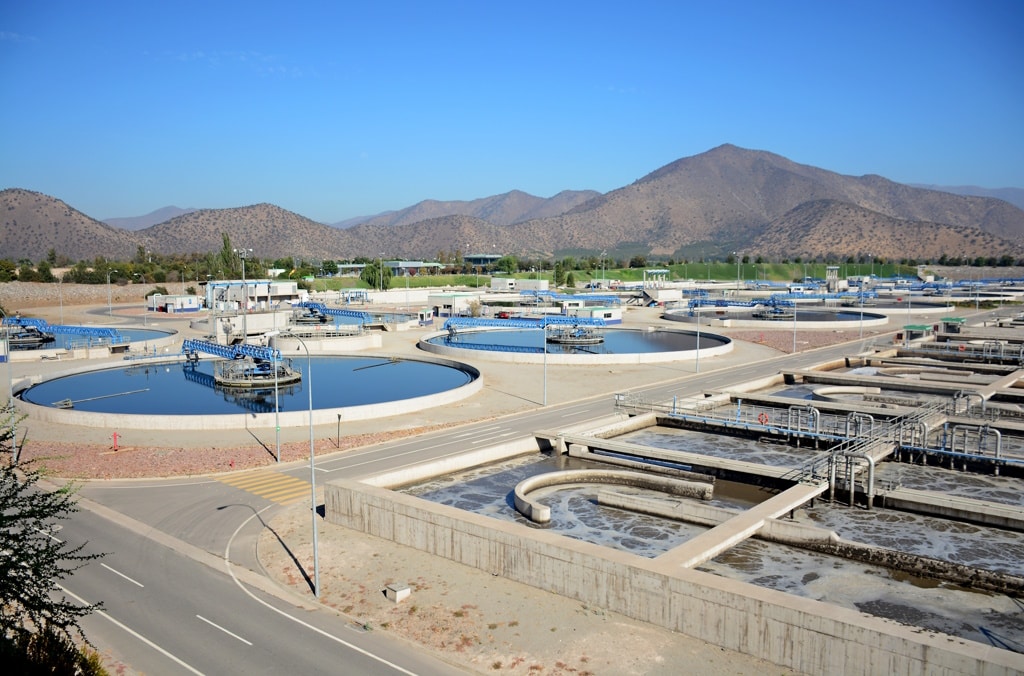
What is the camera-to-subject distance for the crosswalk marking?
27875 millimetres

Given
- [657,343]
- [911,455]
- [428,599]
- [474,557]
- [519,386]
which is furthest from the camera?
[657,343]

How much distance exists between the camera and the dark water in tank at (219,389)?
43.4 metres

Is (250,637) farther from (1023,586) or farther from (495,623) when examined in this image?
(1023,586)

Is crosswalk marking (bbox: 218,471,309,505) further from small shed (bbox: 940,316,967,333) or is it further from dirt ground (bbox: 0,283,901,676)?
small shed (bbox: 940,316,967,333)

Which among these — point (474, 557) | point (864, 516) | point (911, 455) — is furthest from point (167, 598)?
point (911, 455)

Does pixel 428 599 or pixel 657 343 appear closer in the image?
pixel 428 599

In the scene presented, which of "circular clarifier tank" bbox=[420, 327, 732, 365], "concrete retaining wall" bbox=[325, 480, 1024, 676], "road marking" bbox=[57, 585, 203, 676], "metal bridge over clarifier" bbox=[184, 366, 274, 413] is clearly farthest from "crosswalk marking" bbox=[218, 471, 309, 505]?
"circular clarifier tank" bbox=[420, 327, 732, 365]

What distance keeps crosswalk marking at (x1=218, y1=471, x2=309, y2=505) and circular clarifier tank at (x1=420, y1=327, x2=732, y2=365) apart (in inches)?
1007

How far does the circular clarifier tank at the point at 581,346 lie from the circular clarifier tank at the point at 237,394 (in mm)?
6416

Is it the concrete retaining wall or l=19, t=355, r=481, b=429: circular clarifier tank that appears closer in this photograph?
the concrete retaining wall

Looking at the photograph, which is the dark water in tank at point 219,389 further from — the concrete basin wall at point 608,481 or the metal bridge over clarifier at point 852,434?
the concrete basin wall at point 608,481

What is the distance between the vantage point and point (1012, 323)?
87.7 meters

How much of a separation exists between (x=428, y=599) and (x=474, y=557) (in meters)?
2.07

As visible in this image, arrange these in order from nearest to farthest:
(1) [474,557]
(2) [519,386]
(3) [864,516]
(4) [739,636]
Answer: (4) [739,636], (1) [474,557], (3) [864,516], (2) [519,386]
